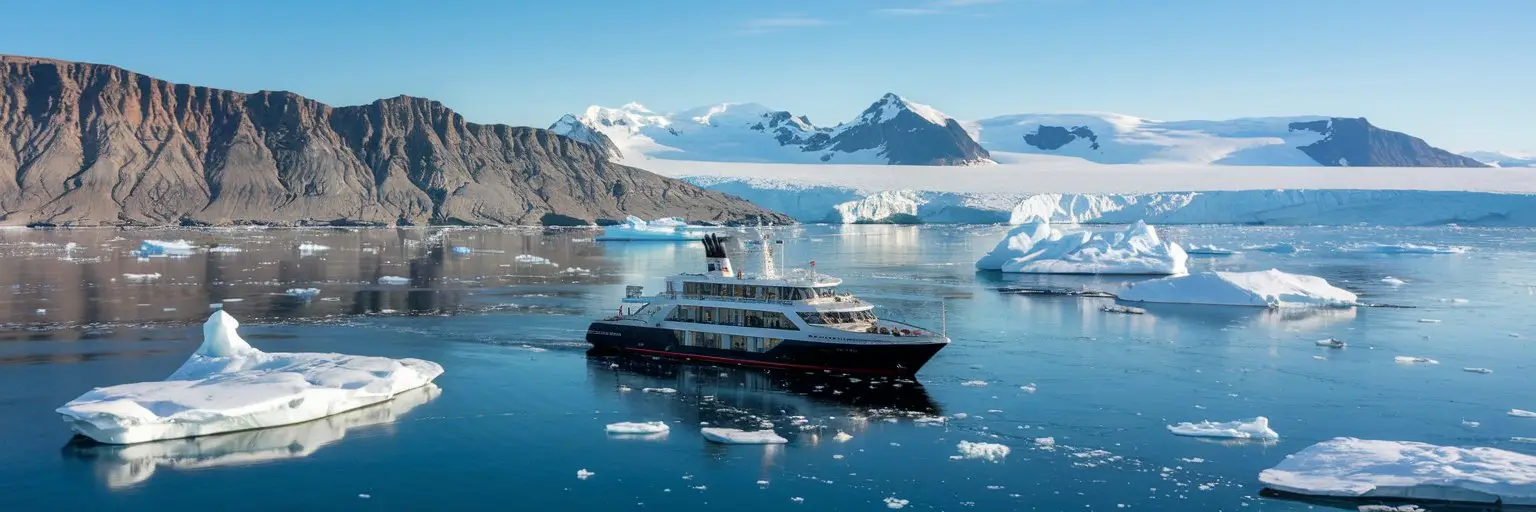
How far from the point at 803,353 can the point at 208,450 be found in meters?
19.0

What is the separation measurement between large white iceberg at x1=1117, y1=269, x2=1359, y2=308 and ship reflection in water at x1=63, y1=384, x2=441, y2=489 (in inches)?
1778

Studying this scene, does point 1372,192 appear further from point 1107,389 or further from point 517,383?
point 517,383

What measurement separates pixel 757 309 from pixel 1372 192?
142735 mm

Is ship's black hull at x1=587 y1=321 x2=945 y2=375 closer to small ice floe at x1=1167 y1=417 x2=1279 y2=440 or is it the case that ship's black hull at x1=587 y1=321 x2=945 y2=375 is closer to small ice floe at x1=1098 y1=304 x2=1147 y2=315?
small ice floe at x1=1167 y1=417 x2=1279 y2=440

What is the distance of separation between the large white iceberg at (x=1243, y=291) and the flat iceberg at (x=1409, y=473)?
34.7m

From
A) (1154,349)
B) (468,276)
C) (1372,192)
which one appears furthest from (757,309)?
(1372,192)

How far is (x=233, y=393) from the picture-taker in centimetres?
3008

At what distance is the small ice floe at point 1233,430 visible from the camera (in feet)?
98.0

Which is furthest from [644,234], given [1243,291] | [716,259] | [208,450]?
[208,450]

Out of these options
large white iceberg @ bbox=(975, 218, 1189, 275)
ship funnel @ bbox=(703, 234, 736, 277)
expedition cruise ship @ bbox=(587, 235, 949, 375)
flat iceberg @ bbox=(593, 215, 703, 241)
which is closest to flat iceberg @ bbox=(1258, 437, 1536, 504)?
expedition cruise ship @ bbox=(587, 235, 949, 375)

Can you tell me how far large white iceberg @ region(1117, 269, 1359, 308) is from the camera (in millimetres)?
60906

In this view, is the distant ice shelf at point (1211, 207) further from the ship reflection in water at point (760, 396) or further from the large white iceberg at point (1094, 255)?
the ship reflection in water at point (760, 396)

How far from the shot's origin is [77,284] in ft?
231

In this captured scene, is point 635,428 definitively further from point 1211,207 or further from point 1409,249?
point 1211,207
